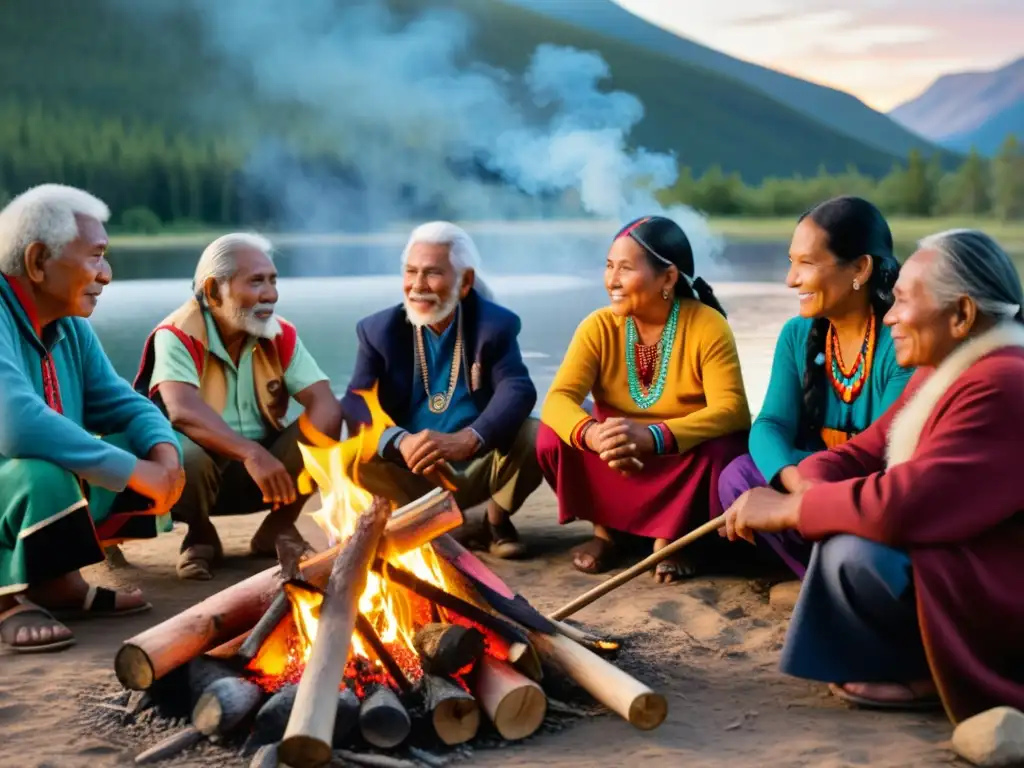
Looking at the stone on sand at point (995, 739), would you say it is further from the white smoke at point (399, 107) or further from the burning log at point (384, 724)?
the white smoke at point (399, 107)

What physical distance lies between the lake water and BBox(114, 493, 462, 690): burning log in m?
10.3

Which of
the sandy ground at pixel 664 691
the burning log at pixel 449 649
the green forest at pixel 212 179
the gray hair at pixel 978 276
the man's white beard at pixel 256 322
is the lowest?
the sandy ground at pixel 664 691

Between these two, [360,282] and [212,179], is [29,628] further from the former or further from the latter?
[360,282]

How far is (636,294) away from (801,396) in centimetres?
82

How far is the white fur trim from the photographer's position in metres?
2.96

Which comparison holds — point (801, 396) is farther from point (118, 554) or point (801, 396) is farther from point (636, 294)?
point (118, 554)

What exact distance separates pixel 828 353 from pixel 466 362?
159cm

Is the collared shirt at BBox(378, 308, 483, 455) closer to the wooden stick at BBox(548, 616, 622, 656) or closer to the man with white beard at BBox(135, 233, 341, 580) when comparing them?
the man with white beard at BBox(135, 233, 341, 580)

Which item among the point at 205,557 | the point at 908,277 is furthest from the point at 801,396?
the point at 205,557

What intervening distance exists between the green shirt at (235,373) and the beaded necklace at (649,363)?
4.60 ft

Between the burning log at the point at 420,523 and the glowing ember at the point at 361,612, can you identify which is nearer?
the glowing ember at the point at 361,612

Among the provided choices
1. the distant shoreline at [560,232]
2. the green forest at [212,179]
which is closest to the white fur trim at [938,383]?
the distant shoreline at [560,232]

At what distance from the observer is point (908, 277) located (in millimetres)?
3066

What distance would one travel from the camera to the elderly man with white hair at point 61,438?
3.70 m
